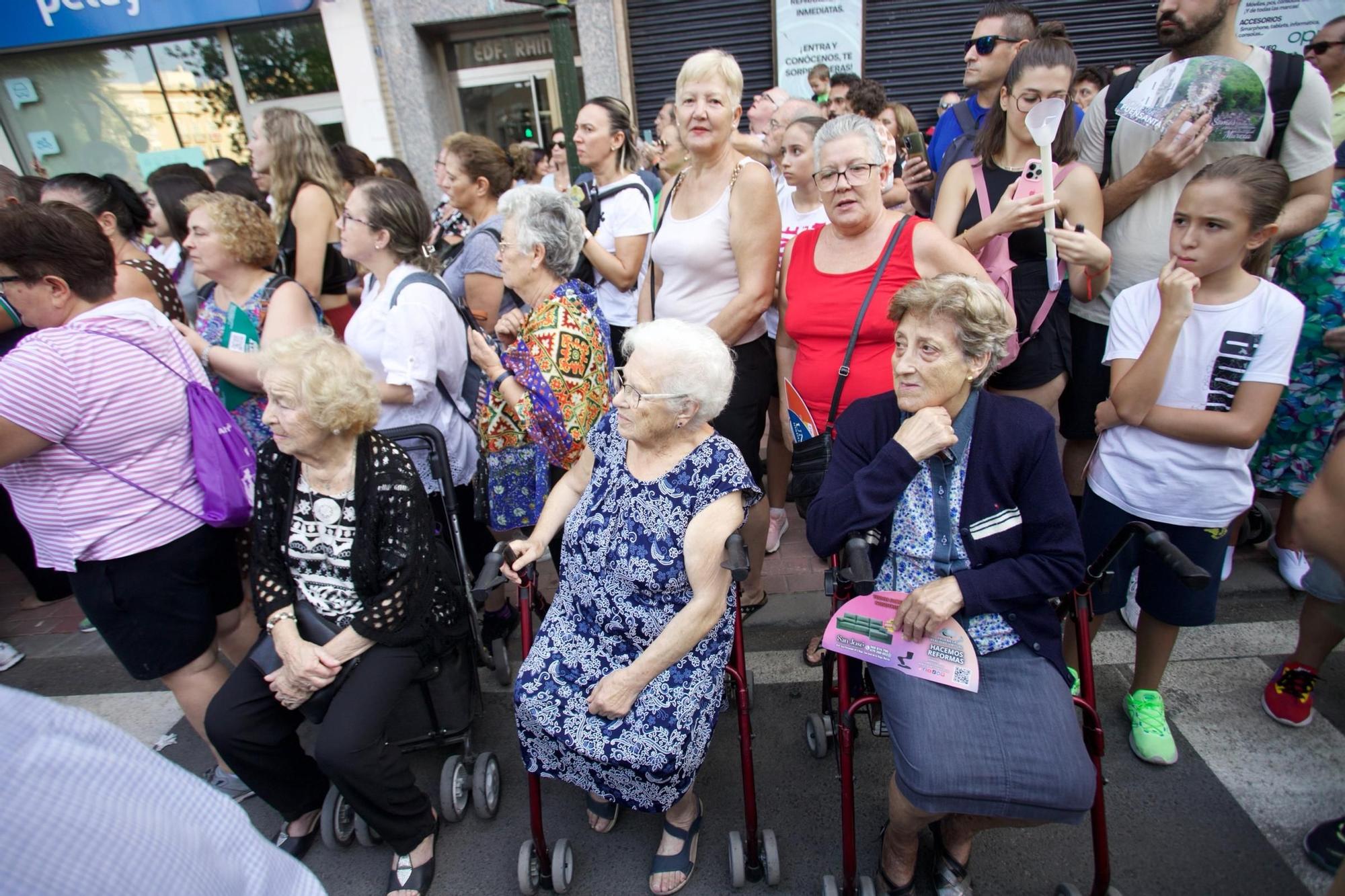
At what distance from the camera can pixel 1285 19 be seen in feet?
26.3

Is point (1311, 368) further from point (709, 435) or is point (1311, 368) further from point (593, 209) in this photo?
point (593, 209)

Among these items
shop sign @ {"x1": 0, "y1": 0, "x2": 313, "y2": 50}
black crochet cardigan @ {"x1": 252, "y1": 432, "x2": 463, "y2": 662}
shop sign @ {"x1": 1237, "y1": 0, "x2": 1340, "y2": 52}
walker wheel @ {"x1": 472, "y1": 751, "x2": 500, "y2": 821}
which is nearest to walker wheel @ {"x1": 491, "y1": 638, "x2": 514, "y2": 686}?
walker wheel @ {"x1": 472, "y1": 751, "x2": 500, "y2": 821}

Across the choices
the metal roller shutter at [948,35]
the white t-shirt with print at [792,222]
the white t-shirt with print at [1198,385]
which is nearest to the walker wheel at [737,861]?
the white t-shirt with print at [1198,385]

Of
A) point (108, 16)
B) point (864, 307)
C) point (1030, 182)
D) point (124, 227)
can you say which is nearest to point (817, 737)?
point (864, 307)

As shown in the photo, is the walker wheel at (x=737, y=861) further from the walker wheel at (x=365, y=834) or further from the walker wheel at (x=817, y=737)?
the walker wheel at (x=365, y=834)

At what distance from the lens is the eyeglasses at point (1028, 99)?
2521 mm

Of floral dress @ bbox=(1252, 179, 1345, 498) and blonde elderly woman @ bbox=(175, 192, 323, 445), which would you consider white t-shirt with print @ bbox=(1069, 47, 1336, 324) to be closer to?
floral dress @ bbox=(1252, 179, 1345, 498)

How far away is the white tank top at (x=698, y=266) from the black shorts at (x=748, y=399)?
0.25ft

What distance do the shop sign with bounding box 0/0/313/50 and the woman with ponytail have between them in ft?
21.8

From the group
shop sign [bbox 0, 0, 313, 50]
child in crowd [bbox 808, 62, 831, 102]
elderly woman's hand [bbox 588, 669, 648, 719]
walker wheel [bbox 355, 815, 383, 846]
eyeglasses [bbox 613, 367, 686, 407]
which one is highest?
shop sign [bbox 0, 0, 313, 50]

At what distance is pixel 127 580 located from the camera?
86.7 inches

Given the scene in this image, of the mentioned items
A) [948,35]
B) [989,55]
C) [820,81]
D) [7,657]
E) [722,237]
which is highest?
[948,35]

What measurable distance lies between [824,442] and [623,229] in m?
1.93

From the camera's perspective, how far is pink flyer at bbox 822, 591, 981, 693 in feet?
5.90
